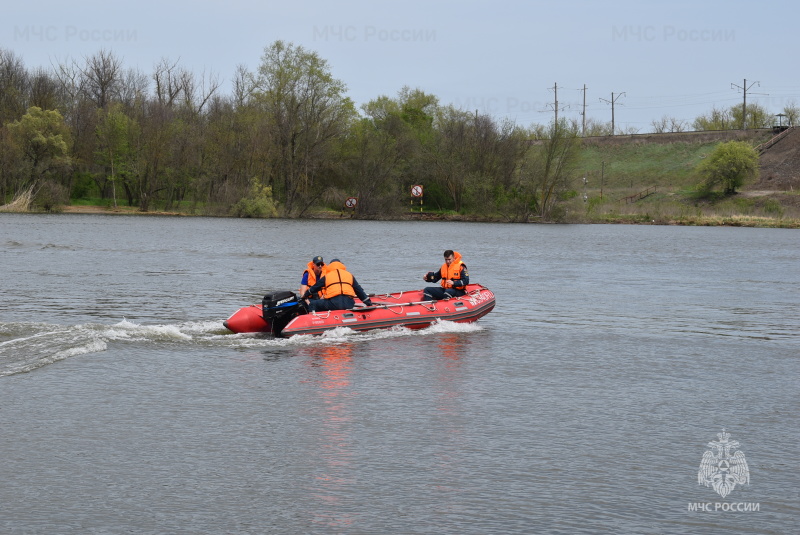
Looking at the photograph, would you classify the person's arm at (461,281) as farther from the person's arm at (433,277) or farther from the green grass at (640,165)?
the green grass at (640,165)

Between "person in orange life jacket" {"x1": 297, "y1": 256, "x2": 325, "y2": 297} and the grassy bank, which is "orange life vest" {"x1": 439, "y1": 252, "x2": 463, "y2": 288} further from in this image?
the grassy bank

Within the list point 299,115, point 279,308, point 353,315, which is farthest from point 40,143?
point 353,315

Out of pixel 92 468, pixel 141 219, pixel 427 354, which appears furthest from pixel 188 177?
pixel 92 468

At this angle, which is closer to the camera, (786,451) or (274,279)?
(786,451)

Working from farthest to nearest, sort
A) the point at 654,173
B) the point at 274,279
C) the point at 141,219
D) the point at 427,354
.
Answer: the point at 654,173 → the point at 141,219 → the point at 274,279 → the point at 427,354

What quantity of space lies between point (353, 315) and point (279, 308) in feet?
4.56

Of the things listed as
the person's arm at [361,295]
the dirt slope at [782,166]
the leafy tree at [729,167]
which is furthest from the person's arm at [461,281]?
the dirt slope at [782,166]

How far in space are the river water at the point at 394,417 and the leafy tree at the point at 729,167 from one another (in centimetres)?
6030

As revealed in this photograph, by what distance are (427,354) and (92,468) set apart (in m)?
7.36

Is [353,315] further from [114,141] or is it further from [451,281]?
[114,141]

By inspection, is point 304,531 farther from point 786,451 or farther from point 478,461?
point 786,451

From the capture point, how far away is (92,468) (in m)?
8.23

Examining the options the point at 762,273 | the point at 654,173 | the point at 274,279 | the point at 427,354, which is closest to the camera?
the point at 427,354

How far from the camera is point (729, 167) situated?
8012 cm
